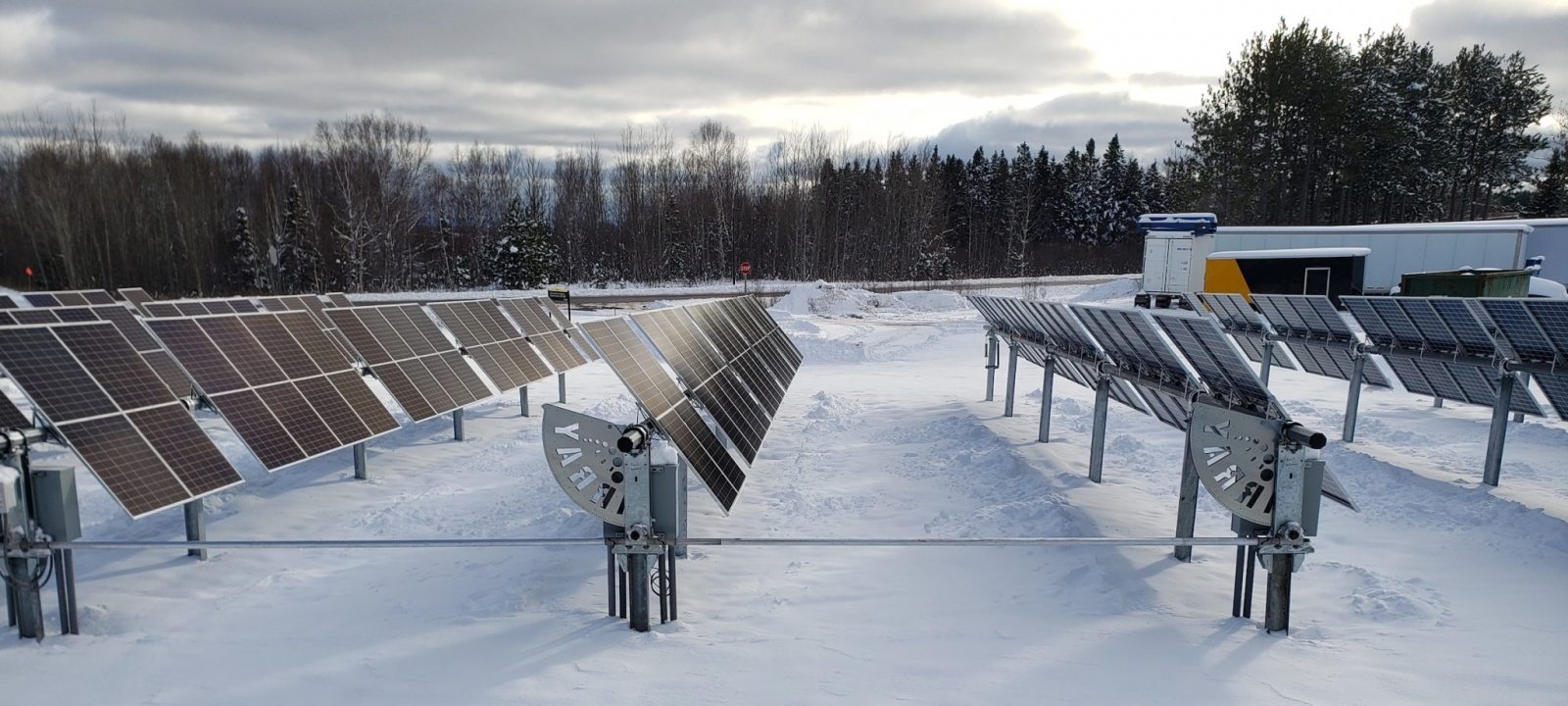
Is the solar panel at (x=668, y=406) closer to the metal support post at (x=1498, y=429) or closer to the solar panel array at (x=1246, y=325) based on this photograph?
the metal support post at (x=1498, y=429)

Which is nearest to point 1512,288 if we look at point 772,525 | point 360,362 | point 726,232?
point 772,525

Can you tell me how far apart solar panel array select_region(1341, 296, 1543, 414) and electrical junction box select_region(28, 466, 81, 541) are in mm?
13717

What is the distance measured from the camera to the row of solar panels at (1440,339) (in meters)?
8.72

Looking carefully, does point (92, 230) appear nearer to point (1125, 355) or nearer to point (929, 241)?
point (929, 241)

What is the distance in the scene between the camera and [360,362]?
415 inches

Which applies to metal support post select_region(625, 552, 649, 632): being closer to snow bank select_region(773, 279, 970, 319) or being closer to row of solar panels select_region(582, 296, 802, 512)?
row of solar panels select_region(582, 296, 802, 512)

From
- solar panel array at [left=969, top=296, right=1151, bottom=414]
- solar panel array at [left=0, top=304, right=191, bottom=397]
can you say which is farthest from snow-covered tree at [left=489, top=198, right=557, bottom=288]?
solar panel array at [left=969, top=296, right=1151, bottom=414]

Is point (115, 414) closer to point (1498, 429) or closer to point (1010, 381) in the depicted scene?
point (1010, 381)

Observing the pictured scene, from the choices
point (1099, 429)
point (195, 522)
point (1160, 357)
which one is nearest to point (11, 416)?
point (195, 522)

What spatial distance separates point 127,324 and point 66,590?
314 inches

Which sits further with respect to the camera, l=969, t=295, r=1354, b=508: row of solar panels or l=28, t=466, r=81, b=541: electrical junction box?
l=969, t=295, r=1354, b=508: row of solar panels

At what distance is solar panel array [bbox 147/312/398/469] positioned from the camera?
7777 millimetres

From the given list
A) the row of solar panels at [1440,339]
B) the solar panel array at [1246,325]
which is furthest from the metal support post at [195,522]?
the solar panel array at [1246,325]

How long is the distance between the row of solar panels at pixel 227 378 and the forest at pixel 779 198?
146ft
